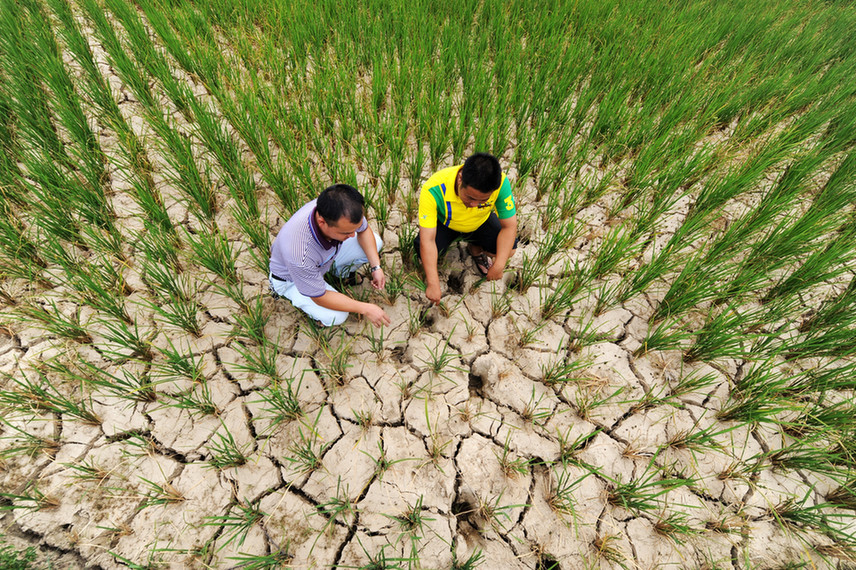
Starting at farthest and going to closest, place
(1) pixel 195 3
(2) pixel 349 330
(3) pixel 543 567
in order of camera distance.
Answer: (1) pixel 195 3
(2) pixel 349 330
(3) pixel 543 567

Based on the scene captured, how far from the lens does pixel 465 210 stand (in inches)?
61.7

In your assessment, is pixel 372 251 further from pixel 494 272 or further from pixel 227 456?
pixel 227 456

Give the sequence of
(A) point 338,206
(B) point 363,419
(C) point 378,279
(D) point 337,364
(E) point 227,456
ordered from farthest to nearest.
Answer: (C) point 378,279
(D) point 337,364
(B) point 363,419
(E) point 227,456
(A) point 338,206

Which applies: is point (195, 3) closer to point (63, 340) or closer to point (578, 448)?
point (63, 340)

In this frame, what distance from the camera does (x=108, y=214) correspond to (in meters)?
1.73

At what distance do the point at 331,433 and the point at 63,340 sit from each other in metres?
1.31

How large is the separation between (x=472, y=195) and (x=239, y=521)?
4.89 ft

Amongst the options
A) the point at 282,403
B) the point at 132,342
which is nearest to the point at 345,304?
the point at 282,403

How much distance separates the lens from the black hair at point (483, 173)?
4.11 feet

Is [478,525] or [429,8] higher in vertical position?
[429,8]

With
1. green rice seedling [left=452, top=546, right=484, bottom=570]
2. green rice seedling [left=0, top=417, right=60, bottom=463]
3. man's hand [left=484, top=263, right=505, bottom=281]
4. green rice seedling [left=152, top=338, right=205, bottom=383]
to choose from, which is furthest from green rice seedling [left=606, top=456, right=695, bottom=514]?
green rice seedling [left=0, top=417, right=60, bottom=463]

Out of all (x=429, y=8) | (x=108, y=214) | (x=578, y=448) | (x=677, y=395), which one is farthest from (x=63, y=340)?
(x=429, y=8)

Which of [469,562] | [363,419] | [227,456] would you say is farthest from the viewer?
[363,419]

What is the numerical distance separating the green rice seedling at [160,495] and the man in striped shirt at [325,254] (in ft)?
2.63
